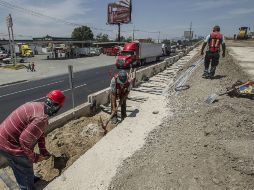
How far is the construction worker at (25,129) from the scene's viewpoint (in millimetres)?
3568

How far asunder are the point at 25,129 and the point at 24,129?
0.13 metres

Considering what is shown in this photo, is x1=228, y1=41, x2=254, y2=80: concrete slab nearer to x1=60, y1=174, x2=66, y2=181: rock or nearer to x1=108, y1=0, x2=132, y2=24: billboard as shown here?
x1=60, y1=174, x2=66, y2=181: rock

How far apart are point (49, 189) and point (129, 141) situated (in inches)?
104

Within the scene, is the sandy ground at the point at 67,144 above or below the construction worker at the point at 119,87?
below

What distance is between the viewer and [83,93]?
14.9 m

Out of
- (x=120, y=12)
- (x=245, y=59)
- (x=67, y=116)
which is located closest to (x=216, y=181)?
(x=67, y=116)

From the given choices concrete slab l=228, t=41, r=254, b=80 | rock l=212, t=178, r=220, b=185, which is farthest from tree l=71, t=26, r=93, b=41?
rock l=212, t=178, r=220, b=185

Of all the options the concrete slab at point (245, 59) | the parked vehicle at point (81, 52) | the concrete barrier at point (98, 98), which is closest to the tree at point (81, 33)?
the parked vehicle at point (81, 52)

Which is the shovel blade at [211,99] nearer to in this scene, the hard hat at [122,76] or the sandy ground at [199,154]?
the sandy ground at [199,154]

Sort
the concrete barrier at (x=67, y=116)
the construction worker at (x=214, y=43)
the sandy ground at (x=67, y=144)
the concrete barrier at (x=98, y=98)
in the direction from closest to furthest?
the sandy ground at (x=67, y=144) < the concrete barrier at (x=67, y=116) < the concrete barrier at (x=98, y=98) < the construction worker at (x=214, y=43)

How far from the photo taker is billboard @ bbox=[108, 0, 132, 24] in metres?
66.8

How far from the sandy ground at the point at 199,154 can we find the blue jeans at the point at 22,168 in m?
1.54

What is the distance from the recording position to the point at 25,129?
3.56 meters

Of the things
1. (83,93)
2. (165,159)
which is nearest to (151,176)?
(165,159)
